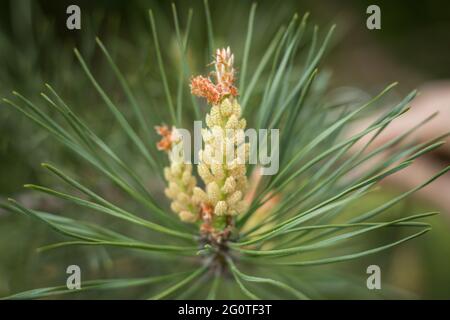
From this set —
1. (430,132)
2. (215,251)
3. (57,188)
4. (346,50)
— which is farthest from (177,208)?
(346,50)

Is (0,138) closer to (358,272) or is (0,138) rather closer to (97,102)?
(97,102)

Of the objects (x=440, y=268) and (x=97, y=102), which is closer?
(x=97, y=102)

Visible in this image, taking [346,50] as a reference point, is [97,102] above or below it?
below

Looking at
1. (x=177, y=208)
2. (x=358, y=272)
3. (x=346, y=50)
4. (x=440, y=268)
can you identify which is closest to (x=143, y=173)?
(x=177, y=208)

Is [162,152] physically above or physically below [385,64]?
below

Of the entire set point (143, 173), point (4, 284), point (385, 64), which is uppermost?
point (385, 64)

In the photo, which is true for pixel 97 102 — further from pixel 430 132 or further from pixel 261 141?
pixel 430 132

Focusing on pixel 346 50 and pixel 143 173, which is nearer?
pixel 143 173

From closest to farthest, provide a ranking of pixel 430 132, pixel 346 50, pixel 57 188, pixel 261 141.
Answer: pixel 261 141
pixel 57 188
pixel 430 132
pixel 346 50

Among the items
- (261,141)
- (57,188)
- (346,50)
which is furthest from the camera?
(346,50)
